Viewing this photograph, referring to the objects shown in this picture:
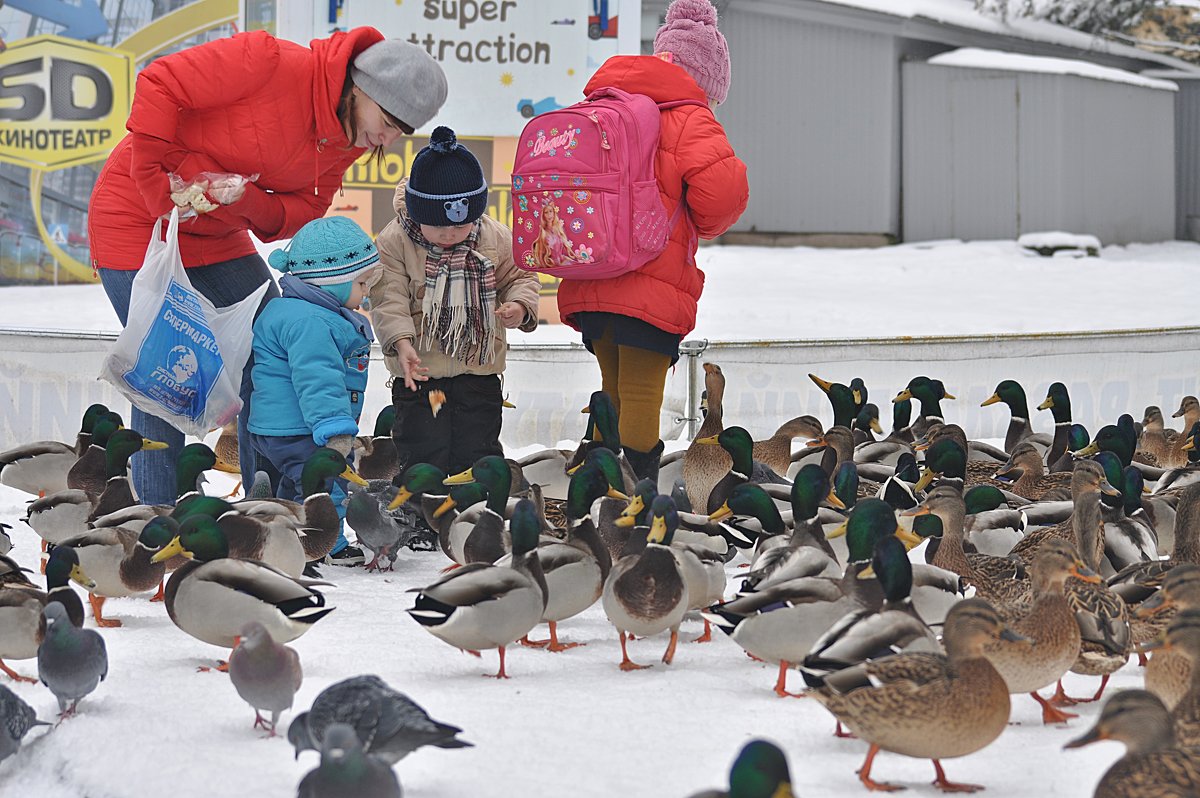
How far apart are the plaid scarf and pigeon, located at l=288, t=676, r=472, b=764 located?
2.60 m

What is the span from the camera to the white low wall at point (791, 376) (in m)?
7.89

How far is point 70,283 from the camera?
14469 mm

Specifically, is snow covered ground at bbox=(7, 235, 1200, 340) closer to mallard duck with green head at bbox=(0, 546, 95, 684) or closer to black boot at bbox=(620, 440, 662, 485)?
black boot at bbox=(620, 440, 662, 485)

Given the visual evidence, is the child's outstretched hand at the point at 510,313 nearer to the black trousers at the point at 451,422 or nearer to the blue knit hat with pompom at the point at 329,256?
the black trousers at the point at 451,422

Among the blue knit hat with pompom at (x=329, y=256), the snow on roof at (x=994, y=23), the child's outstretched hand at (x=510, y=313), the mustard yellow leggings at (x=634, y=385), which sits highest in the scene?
the snow on roof at (x=994, y=23)

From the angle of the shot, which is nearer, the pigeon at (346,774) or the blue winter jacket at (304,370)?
the pigeon at (346,774)

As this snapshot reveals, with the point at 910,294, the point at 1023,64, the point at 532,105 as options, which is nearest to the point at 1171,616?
the point at 532,105

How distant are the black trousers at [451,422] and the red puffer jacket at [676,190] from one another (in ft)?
2.13

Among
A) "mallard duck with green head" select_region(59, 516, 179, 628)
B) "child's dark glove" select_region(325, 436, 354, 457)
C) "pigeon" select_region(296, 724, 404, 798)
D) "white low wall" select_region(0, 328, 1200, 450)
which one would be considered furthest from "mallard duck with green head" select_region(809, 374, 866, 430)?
"pigeon" select_region(296, 724, 404, 798)

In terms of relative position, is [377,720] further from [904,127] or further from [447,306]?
[904,127]

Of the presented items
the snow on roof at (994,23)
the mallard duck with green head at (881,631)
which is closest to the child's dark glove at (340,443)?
the mallard duck with green head at (881,631)

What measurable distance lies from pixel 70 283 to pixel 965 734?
1283 centimetres

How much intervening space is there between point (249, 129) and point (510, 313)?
1.18 meters

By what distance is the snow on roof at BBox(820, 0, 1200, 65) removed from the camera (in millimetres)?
19422
